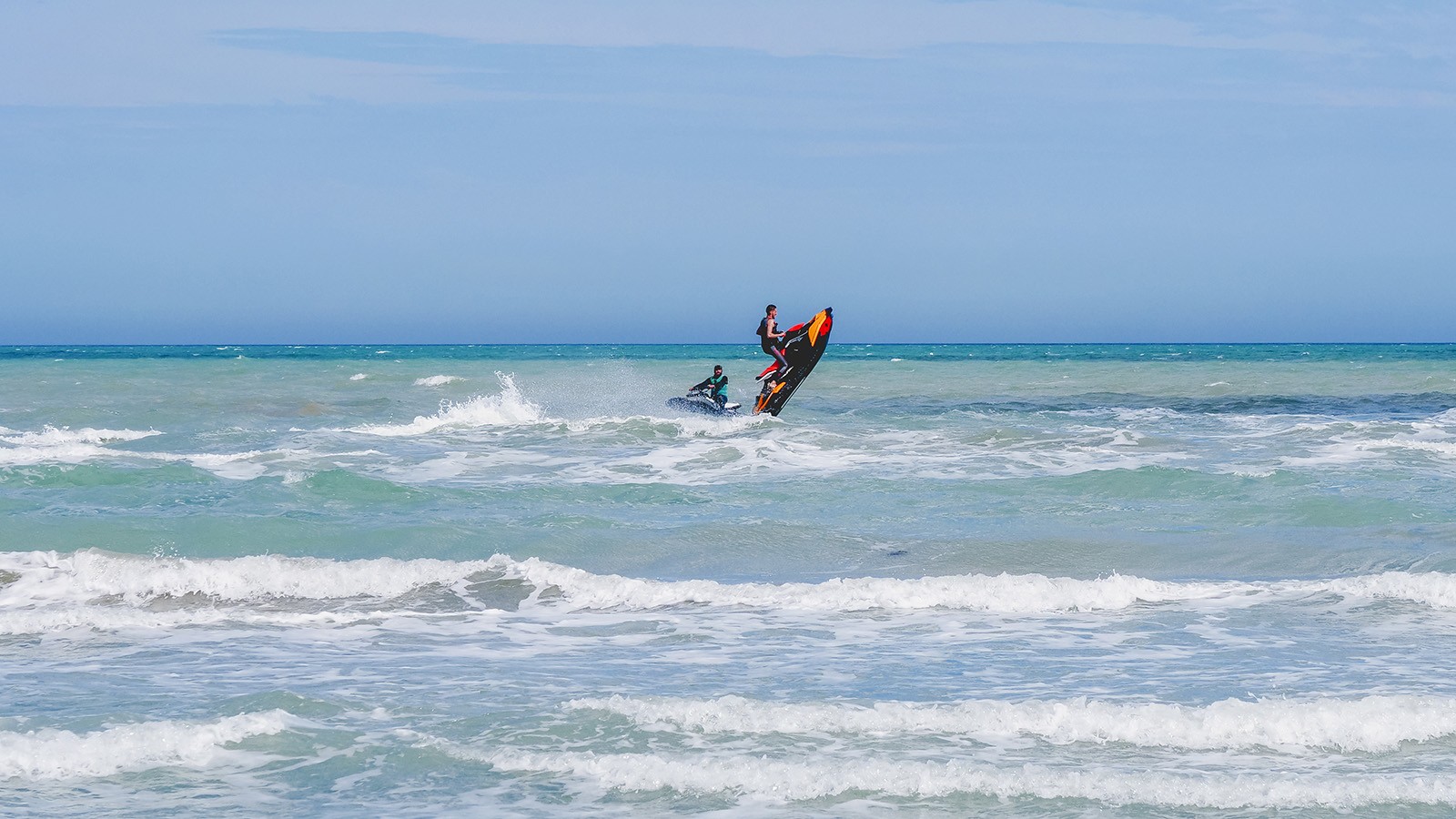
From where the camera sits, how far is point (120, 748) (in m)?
6.01

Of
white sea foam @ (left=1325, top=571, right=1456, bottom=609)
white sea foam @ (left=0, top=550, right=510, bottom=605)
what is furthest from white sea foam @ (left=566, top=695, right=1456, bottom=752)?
white sea foam @ (left=0, top=550, right=510, bottom=605)

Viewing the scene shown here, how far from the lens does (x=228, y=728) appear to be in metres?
6.29

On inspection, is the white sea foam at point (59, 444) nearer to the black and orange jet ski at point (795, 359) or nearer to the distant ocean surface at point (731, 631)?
the distant ocean surface at point (731, 631)

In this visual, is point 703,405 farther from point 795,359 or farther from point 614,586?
point 614,586

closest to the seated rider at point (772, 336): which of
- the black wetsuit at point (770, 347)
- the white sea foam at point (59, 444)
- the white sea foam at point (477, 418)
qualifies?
the black wetsuit at point (770, 347)

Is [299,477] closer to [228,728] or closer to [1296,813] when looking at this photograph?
[228,728]

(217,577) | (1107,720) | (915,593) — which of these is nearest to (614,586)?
(915,593)

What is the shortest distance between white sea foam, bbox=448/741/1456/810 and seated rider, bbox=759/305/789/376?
16.4 meters

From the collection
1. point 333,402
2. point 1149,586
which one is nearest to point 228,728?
point 1149,586

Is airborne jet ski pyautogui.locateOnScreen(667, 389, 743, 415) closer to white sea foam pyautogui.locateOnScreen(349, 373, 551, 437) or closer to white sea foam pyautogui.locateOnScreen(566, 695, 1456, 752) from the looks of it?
white sea foam pyautogui.locateOnScreen(349, 373, 551, 437)

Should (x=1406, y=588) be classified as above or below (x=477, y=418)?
below

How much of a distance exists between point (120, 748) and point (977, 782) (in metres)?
4.05

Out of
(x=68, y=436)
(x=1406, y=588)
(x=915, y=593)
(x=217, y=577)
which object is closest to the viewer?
(x=1406, y=588)

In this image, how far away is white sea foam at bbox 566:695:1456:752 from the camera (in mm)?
6195
